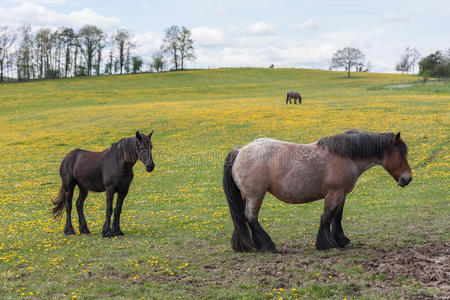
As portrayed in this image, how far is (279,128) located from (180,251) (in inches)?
861

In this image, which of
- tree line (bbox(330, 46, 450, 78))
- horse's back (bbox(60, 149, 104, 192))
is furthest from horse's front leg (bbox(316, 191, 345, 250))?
tree line (bbox(330, 46, 450, 78))

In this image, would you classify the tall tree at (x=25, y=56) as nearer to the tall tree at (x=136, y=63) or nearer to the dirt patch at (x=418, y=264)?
the tall tree at (x=136, y=63)

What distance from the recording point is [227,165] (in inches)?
328

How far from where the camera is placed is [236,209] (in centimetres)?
837

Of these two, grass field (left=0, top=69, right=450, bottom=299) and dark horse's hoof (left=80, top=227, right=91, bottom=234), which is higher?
grass field (left=0, top=69, right=450, bottom=299)

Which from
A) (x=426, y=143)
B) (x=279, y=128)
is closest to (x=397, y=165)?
(x=426, y=143)

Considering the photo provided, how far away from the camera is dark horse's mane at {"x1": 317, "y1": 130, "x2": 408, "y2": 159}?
7.92 m

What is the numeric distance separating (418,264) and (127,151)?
23.7 ft

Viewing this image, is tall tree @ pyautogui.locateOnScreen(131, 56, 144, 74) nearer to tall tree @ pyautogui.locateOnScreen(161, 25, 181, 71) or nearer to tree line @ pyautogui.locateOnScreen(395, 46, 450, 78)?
tall tree @ pyautogui.locateOnScreen(161, 25, 181, 71)

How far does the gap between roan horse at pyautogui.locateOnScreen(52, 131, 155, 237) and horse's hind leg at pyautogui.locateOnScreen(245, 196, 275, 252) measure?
10.00 ft

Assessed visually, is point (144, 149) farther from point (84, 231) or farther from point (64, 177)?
point (84, 231)

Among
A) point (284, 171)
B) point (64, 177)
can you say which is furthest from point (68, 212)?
point (284, 171)

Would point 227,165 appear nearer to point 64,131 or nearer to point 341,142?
point 341,142

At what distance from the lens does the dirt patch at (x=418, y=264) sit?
245 inches
